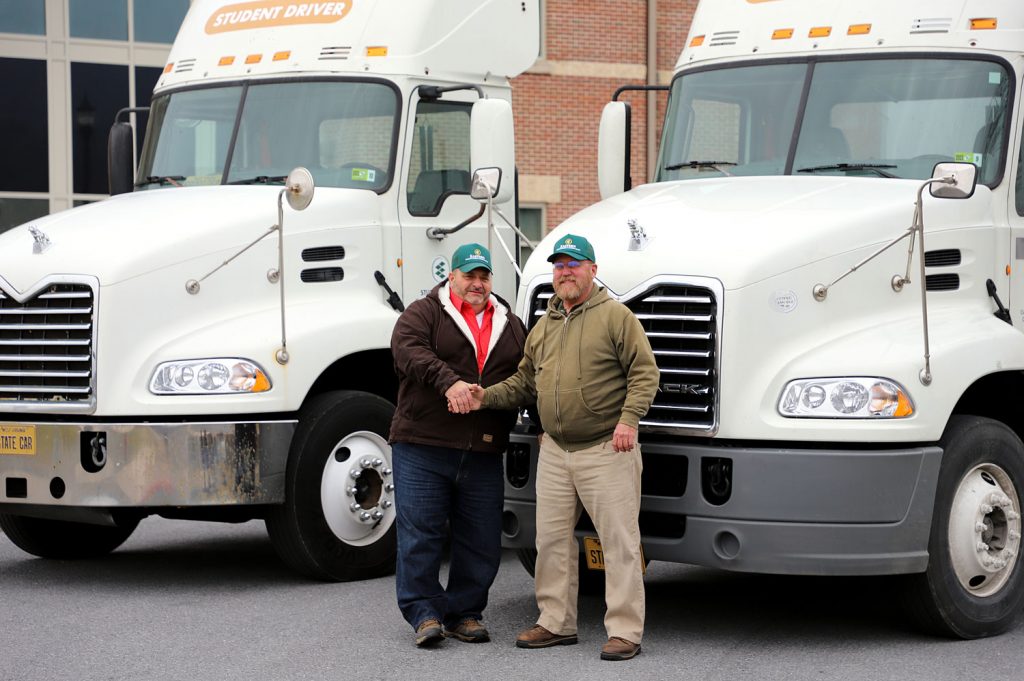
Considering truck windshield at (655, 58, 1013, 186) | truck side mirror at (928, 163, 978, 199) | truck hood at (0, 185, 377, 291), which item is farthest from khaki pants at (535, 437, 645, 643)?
truck hood at (0, 185, 377, 291)

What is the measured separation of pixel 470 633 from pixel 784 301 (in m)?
2.14

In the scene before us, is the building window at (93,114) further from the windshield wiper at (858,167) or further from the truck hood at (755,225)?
the windshield wiper at (858,167)

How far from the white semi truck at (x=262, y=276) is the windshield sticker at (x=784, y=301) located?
6.99 feet

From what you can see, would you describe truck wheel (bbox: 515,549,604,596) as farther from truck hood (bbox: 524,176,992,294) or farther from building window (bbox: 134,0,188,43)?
building window (bbox: 134,0,188,43)

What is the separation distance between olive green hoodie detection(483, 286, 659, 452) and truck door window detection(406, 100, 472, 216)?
116 inches

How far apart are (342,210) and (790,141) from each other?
2.71 metres

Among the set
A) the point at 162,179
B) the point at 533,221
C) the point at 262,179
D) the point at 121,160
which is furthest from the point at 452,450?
the point at 533,221

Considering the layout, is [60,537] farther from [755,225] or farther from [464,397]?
[755,225]

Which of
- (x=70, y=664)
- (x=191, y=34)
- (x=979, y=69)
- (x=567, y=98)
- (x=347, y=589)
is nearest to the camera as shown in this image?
(x=70, y=664)

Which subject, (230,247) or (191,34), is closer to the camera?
(230,247)

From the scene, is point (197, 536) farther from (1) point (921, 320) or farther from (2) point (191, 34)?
(1) point (921, 320)

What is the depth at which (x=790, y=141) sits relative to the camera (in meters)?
8.91

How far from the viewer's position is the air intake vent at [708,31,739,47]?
9.53 meters

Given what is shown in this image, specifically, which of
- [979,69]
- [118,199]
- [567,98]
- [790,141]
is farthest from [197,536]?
[567,98]
